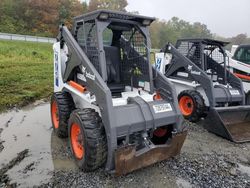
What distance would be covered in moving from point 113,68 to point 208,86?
2.48 metres

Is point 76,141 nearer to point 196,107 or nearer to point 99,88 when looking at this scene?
point 99,88

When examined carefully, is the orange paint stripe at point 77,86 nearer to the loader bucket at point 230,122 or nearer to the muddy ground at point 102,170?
the muddy ground at point 102,170

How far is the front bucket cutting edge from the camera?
310 cm

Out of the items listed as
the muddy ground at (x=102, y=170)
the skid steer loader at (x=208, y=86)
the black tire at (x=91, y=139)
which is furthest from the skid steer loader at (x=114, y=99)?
the skid steer loader at (x=208, y=86)

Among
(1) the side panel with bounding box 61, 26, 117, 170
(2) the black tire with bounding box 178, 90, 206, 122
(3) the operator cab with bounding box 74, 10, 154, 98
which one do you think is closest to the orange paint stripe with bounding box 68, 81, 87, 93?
(1) the side panel with bounding box 61, 26, 117, 170

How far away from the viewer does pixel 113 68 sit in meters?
4.50

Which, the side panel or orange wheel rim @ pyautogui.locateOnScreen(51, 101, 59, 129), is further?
orange wheel rim @ pyautogui.locateOnScreen(51, 101, 59, 129)

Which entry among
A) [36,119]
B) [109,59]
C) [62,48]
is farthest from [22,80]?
[109,59]

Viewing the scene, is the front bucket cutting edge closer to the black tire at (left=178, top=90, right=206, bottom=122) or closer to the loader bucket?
the loader bucket

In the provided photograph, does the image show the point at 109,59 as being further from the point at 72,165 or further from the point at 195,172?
the point at 195,172

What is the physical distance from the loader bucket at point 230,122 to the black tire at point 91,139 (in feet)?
Answer: 9.17

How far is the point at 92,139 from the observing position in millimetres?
3152

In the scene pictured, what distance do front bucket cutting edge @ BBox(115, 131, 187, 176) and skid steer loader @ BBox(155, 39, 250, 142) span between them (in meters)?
1.81

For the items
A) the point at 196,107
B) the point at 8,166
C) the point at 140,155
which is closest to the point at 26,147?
the point at 8,166
